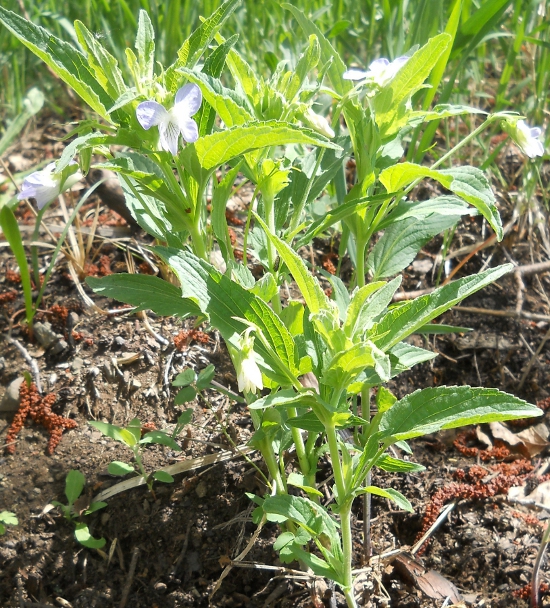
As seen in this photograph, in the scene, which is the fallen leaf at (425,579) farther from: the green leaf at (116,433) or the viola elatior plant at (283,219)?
the green leaf at (116,433)

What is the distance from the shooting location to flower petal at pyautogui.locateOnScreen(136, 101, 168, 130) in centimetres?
137

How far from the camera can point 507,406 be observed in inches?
56.2

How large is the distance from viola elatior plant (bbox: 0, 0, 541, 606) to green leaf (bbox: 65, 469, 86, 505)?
2.14ft

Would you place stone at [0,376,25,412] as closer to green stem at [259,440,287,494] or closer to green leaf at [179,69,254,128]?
green stem at [259,440,287,494]

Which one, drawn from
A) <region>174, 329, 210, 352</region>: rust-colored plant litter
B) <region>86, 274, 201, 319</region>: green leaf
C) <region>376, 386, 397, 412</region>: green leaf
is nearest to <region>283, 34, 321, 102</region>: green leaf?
<region>86, 274, 201, 319</region>: green leaf

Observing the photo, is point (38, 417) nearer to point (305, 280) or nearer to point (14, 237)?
point (14, 237)

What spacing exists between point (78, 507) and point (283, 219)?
120 centimetres

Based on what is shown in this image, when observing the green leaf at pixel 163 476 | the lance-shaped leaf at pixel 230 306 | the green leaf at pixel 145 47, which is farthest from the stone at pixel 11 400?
the green leaf at pixel 145 47

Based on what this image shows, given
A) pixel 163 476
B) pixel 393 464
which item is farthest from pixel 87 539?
pixel 393 464

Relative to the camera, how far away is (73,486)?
84.3 inches

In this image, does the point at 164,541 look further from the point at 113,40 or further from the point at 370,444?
the point at 113,40

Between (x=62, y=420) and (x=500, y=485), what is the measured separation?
1569 millimetres

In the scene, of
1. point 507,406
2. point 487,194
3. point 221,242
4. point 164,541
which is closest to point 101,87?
point 221,242

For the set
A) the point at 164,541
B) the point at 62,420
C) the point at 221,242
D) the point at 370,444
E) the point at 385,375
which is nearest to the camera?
the point at 385,375
